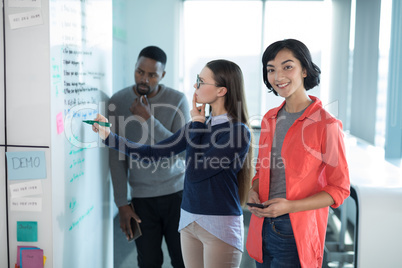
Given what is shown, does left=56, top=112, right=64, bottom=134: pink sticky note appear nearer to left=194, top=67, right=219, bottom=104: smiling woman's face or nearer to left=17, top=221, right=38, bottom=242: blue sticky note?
left=17, top=221, right=38, bottom=242: blue sticky note

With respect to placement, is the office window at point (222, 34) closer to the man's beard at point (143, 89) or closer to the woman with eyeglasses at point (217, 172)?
the man's beard at point (143, 89)

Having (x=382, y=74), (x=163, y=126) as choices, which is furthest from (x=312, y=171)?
(x=382, y=74)

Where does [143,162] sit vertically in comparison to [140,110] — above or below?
below

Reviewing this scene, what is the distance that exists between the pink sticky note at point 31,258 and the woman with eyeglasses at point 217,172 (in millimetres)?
557

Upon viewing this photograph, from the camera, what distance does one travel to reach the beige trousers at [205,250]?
62.4 inches

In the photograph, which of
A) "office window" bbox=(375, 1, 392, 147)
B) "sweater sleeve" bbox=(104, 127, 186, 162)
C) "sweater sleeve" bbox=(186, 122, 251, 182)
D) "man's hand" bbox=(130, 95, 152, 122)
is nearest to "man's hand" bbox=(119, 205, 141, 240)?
"sweater sleeve" bbox=(104, 127, 186, 162)

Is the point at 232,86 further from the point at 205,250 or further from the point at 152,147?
the point at 205,250

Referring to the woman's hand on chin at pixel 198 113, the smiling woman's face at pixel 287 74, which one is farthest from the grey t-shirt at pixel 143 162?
the smiling woman's face at pixel 287 74

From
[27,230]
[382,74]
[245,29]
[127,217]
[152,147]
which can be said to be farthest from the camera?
[245,29]

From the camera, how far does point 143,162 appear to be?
6.86 feet

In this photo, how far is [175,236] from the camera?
7.22ft

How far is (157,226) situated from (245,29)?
3.64m

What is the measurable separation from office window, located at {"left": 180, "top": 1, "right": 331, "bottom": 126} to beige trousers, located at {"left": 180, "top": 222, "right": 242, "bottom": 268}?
11.9ft

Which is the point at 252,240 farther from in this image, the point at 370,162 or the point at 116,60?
the point at 116,60
